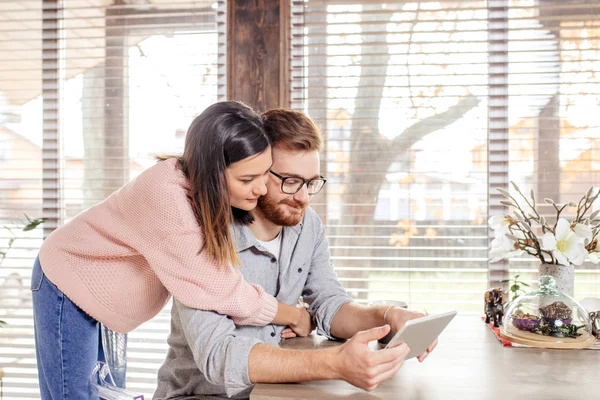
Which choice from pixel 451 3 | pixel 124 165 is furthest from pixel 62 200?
pixel 451 3

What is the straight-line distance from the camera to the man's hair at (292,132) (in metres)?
1.65

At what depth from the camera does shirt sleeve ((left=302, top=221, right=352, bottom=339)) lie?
5.61ft

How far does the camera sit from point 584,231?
170cm

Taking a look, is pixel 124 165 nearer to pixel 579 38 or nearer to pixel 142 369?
pixel 142 369

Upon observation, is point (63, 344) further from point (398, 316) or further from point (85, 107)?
point (85, 107)

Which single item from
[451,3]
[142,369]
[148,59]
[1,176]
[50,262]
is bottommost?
[142,369]

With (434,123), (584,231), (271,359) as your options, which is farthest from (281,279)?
(434,123)

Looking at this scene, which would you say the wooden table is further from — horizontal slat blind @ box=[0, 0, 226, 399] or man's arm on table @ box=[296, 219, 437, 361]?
horizontal slat blind @ box=[0, 0, 226, 399]

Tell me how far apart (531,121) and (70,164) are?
82.6 inches

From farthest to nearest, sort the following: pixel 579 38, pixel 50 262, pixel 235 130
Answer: pixel 579 38, pixel 50 262, pixel 235 130

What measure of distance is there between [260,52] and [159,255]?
151 cm

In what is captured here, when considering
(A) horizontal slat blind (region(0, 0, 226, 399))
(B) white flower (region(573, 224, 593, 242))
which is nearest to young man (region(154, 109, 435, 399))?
(B) white flower (region(573, 224, 593, 242))

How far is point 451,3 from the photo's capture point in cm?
264

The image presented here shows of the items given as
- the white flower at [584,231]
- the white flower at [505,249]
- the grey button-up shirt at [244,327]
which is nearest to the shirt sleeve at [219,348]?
the grey button-up shirt at [244,327]
